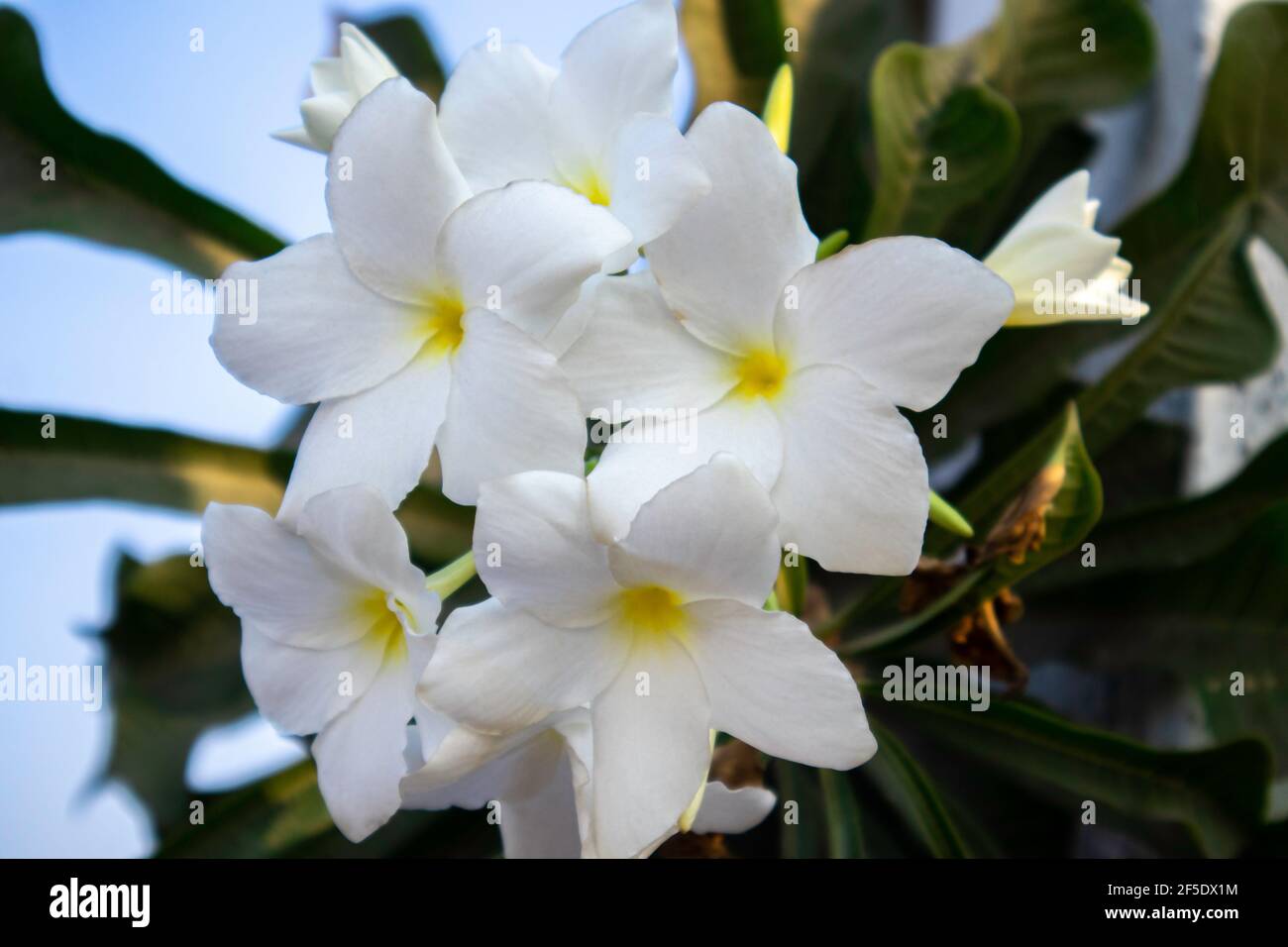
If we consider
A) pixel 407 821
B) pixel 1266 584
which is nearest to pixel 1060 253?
pixel 1266 584

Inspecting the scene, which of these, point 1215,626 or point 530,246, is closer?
point 530,246

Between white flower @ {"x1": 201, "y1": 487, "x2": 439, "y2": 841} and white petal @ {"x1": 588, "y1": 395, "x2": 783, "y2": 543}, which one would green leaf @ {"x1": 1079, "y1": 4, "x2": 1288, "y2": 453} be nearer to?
white petal @ {"x1": 588, "y1": 395, "x2": 783, "y2": 543}

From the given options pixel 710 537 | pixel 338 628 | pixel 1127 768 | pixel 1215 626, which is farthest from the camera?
pixel 1215 626

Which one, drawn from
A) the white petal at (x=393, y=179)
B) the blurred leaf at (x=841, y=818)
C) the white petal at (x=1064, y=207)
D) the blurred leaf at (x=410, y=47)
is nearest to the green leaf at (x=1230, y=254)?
the white petal at (x=1064, y=207)

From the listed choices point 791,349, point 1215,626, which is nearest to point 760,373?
point 791,349

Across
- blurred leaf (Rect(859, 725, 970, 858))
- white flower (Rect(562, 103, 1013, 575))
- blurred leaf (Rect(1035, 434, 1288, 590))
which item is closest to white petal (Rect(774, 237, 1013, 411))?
white flower (Rect(562, 103, 1013, 575))

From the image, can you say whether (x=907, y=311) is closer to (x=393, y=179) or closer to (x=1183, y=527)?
(x=393, y=179)
